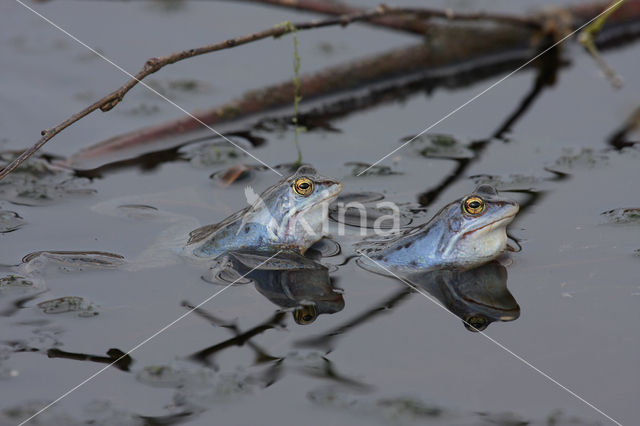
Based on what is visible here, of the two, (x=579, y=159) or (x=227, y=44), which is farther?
(x=579, y=159)

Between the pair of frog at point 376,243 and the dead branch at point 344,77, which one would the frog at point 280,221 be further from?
the dead branch at point 344,77

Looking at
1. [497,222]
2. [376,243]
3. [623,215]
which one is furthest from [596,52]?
[376,243]

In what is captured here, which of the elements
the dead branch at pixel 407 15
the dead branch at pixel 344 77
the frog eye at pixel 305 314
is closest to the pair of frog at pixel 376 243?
the frog eye at pixel 305 314

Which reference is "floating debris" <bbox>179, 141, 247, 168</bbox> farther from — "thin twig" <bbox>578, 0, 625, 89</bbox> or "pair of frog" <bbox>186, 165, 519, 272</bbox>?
"thin twig" <bbox>578, 0, 625, 89</bbox>

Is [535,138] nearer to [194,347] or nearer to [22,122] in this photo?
[194,347]

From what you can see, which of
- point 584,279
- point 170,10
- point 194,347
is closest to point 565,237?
point 584,279

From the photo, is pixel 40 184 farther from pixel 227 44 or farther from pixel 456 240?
pixel 456 240

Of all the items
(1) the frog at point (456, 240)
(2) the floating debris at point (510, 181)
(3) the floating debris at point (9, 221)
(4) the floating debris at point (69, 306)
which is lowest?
(4) the floating debris at point (69, 306)
